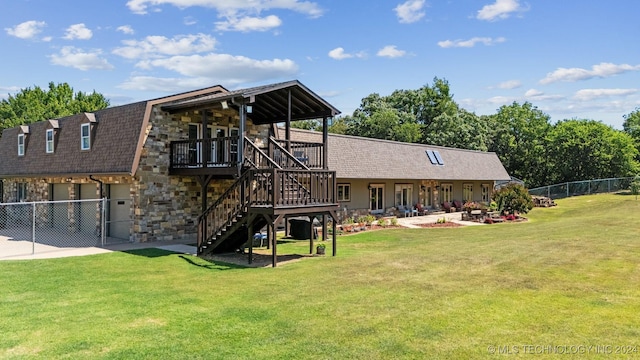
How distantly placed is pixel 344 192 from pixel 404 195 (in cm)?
599

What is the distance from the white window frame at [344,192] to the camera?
23.6m

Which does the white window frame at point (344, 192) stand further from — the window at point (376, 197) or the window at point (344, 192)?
the window at point (376, 197)

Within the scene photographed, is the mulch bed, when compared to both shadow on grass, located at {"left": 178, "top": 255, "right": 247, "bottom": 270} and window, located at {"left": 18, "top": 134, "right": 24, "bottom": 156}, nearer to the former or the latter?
shadow on grass, located at {"left": 178, "top": 255, "right": 247, "bottom": 270}

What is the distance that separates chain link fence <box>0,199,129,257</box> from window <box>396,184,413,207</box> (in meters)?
16.7

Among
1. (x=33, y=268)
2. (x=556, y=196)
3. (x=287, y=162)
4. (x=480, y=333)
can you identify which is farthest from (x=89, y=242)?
(x=556, y=196)

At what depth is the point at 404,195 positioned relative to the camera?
28125 mm

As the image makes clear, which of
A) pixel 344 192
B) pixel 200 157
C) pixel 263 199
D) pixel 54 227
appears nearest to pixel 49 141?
pixel 54 227

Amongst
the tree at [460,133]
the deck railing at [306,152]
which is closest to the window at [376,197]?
the deck railing at [306,152]

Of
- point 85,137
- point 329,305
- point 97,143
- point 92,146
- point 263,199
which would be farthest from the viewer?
point 85,137

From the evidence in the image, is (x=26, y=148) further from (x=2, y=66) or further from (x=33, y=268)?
(x=2, y=66)

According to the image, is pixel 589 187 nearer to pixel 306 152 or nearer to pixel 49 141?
pixel 306 152

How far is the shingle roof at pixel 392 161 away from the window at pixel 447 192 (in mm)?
1268

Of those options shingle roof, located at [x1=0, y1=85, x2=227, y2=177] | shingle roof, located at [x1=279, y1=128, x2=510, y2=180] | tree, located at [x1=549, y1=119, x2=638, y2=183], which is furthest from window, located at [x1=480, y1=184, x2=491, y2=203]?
shingle roof, located at [x1=0, y1=85, x2=227, y2=177]

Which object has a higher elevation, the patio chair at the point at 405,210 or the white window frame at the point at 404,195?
the white window frame at the point at 404,195
